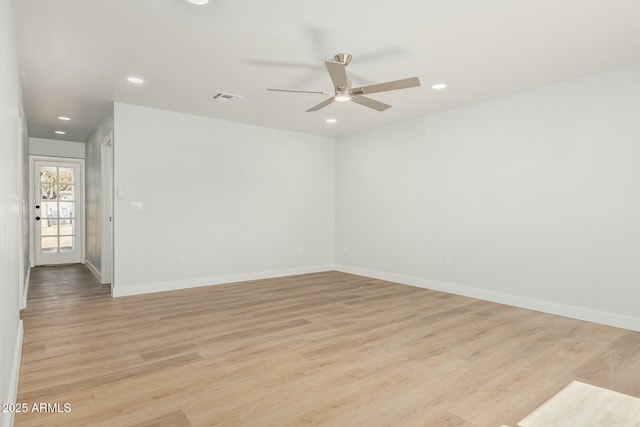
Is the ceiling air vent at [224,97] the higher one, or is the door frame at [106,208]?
the ceiling air vent at [224,97]

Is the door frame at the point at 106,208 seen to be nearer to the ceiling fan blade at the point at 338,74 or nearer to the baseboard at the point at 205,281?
the baseboard at the point at 205,281

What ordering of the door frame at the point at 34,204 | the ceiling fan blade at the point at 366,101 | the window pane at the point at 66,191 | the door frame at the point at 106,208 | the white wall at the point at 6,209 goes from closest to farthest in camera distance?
the white wall at the point at 6,209
the ceiling fan blade at the point at 366,101
the door frame at the point at 106,208
the door frame at the point at 34,204
the window pane at the point at 66,191

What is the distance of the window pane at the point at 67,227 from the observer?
7571mm

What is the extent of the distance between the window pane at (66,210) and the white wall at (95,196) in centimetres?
51

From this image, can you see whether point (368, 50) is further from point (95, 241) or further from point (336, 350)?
point (95, 241)

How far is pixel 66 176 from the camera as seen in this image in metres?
7.62

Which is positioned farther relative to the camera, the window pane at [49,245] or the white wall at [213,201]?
the window pane at [49,245]

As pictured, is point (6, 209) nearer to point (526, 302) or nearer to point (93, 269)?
point (526, 302)

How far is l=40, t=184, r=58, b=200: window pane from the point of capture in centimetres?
730

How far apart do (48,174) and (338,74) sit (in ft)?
23.9

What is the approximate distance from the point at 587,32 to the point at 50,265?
9.23 meters

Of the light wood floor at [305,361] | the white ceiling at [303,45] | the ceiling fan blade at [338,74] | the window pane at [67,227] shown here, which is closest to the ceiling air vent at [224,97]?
the white ceiling at [303,45]

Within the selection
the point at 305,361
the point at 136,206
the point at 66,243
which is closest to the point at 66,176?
the point at 66,243

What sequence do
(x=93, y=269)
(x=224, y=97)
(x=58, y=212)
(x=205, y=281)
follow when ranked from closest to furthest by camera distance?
(x=224, y=97) < (x=205, y=281) < (x=93, y=269) < (x=58, y=212)
